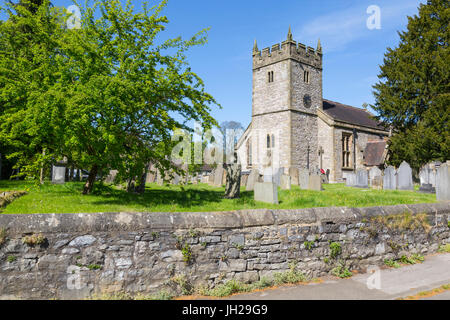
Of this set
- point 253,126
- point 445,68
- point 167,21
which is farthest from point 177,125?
point 253,126

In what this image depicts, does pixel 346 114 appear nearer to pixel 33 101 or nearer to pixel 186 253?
pixel 33 101

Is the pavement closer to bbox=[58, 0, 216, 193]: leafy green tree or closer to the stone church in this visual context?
bbox=[58, 0, 216, 193]: leafy green tree

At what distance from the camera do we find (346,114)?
1427 inches

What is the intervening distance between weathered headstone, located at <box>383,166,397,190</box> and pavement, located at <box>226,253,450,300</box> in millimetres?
9168

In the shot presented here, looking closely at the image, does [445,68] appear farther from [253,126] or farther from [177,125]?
[177,125]

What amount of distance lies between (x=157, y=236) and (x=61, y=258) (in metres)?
1.36

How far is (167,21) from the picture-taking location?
8.14m

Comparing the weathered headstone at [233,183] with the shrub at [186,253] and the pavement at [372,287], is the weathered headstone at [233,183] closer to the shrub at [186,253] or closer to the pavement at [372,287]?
the pavement at [372,287]

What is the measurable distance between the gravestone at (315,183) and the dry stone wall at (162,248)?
7.38 m

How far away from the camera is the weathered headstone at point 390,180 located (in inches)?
582

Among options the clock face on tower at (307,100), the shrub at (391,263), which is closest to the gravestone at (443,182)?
the shrub at (391,263)

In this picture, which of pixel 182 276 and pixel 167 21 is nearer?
pixel 182 276

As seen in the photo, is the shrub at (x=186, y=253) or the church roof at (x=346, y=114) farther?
the church roof at (x=346, y=114)
